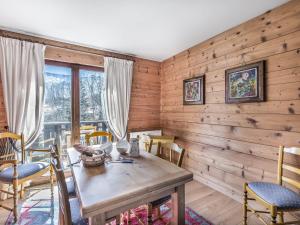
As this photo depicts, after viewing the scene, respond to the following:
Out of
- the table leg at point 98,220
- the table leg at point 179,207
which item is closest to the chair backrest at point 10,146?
the table leg at point 98,220

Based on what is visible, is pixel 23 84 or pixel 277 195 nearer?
pixel 277 195

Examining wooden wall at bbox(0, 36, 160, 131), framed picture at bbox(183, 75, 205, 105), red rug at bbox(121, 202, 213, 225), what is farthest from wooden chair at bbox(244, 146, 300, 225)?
wooden wall at bbox(0, 36, 160, 131)

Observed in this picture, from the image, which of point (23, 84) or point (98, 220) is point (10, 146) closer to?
point (23, 84)

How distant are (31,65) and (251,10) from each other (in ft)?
10.2

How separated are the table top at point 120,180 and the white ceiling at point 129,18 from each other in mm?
1735

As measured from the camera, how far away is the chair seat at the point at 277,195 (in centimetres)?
135

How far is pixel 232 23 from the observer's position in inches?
89.4

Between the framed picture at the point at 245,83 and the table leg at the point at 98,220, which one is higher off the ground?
the framed picture at the point at 245,83

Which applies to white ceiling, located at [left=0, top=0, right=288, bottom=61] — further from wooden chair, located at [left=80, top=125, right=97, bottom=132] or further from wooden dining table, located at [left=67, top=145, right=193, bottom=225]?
wooden dining table, located at [left=67, top=145, right=193, bottom=225]

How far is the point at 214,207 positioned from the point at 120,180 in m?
1.61

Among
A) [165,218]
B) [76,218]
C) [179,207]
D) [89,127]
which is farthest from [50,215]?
[179,207]

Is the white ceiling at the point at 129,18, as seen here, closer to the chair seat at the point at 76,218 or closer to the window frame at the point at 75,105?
the window frame at the point at 75,105

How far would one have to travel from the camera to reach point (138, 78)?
11.9ft

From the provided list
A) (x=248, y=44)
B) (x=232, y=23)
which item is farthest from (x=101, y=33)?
(x=248, y=44)
